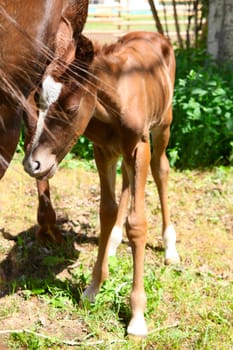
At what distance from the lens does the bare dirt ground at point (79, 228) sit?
367 centimetres

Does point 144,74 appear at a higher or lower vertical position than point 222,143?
higher

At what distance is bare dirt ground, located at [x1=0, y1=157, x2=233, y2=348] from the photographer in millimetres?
3672

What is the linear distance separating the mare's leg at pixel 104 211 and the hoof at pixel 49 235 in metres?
0.74

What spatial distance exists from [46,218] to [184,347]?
1429 mm

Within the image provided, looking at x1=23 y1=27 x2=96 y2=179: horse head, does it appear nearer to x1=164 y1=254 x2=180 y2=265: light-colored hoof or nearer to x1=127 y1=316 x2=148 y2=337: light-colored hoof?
x1=127 y1=316 x2=148 y2=337: light-colored hoof

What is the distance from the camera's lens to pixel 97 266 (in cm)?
371

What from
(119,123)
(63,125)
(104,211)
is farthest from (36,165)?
(104,211)

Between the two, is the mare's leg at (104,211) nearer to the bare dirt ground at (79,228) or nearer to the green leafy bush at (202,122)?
the bare dirt ground at (79,228)

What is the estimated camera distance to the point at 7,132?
3.87ft

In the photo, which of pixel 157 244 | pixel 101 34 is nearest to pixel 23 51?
pixel 157 244

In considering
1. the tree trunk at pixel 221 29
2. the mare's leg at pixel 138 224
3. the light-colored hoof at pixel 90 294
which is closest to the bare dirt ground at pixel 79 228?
the light-colored hoof at pixel 90 294

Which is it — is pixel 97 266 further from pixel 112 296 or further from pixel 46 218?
pixel 46 218

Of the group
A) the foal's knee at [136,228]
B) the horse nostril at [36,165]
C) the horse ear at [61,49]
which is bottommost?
the foal's knee at [136,228]

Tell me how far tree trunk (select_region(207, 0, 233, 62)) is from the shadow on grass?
10.6ft
